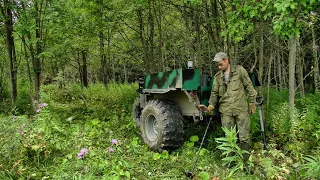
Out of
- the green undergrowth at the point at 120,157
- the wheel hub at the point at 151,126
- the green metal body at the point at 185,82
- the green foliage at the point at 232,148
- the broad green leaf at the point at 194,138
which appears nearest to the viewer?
the green foliage at the point at 232,148

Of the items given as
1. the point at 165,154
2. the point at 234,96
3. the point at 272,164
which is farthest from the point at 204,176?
the point at 234,96

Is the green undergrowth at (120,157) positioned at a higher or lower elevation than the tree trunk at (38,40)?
lower

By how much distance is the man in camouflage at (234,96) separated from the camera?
15.7ft

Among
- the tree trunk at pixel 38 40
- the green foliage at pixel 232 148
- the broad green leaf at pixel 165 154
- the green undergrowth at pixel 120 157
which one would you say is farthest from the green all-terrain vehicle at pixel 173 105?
the tree trunk at pixel 38 40

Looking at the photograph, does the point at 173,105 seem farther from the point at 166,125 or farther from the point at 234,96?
the point at 234,96

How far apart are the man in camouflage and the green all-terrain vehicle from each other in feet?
1.00

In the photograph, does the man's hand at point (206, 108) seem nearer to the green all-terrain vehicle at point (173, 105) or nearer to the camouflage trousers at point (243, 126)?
the green all-terrain vehicle at point (173, 105)

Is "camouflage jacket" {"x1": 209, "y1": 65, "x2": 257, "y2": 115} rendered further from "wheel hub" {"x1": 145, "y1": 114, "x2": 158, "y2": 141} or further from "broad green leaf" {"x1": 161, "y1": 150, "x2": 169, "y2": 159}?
"wheel hub" {"x1": 145, "y1": 114, "x2": 158, "y2": 141}

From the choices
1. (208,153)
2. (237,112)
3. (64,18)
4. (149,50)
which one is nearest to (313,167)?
(237,112)

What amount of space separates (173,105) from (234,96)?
125cm

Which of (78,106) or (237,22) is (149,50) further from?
(237,22)

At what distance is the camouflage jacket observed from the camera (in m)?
4.79

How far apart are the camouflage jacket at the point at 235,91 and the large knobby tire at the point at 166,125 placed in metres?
0.77

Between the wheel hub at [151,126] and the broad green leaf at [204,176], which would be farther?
the wheel hub at [151,126]
